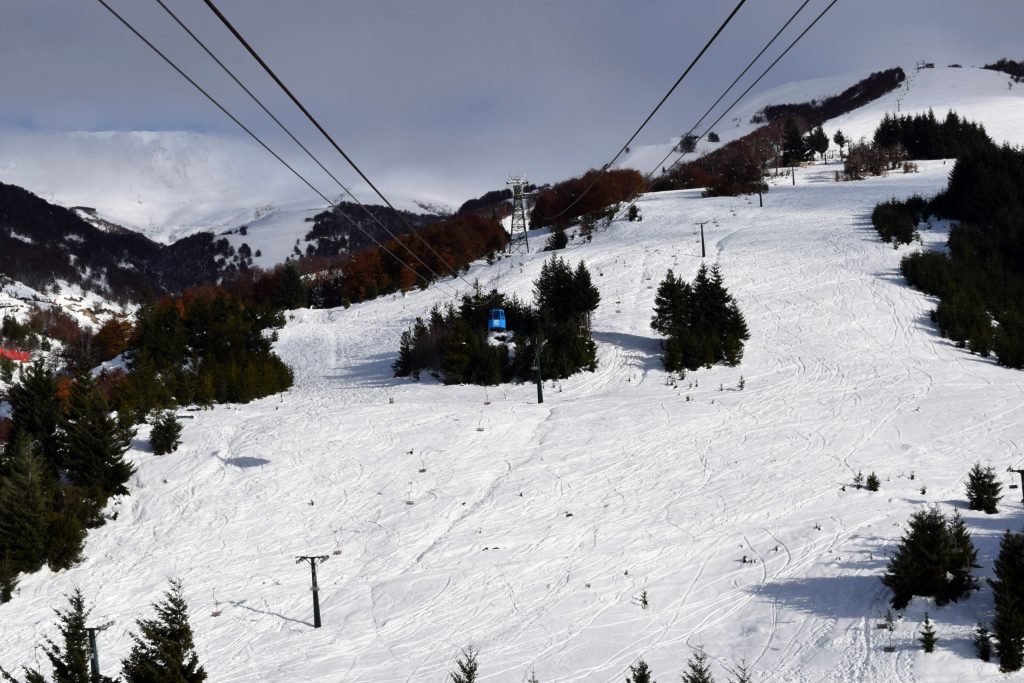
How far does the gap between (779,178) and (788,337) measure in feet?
159

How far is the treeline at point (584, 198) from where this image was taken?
72375mm

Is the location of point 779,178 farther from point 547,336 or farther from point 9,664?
point 9,664

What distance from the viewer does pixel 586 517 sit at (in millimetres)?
17016

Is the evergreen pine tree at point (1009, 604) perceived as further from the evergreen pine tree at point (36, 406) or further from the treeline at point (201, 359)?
the treeline at point (201, 359)

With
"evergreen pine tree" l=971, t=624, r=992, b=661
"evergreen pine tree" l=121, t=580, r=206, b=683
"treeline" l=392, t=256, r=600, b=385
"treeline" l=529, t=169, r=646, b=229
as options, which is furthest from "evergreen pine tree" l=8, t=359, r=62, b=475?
"treeline" l=529, t=169, r=646, b=229

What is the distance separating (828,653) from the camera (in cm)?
973

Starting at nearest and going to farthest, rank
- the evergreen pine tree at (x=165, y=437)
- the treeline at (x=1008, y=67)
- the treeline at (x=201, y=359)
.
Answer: the evergreen pine tree at (x=165, y=437)
the treeline at (x=201, y=359)
the treeline at (x=1008, y=67)

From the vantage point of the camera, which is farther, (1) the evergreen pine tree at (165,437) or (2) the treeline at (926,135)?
(2) the treeline at (926,135)

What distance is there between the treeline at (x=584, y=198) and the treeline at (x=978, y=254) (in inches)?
1093

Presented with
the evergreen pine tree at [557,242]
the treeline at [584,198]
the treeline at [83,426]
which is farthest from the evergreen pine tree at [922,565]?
the treeline at [584,198]

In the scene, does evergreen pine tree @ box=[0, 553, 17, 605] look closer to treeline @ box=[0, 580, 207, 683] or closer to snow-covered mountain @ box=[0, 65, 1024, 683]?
snow-covered mountain @ box=[0, 65, 1024, 683]

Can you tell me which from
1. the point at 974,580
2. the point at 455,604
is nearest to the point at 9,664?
the point at 455,604

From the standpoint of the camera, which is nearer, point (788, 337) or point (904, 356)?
point (904, 356)

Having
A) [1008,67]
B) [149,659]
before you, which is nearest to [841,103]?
[1008,67]
